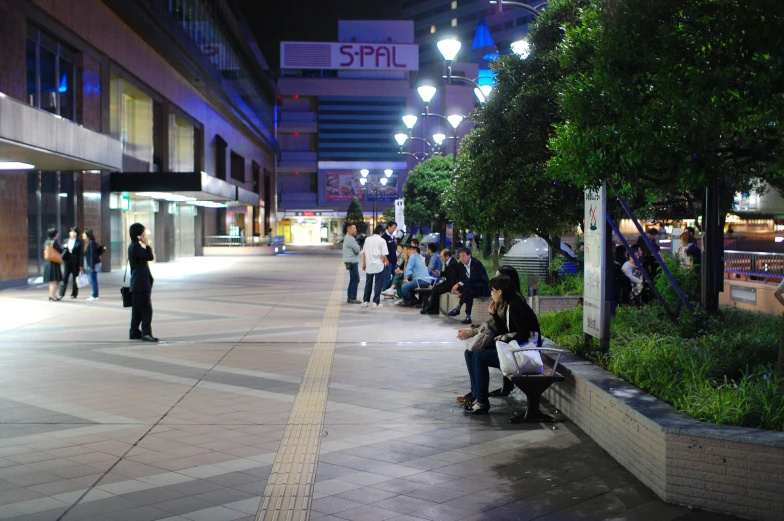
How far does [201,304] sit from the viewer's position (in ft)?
60.3

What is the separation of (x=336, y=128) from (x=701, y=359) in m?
101

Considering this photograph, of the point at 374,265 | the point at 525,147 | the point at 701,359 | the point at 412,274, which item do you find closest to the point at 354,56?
the point at 374,265

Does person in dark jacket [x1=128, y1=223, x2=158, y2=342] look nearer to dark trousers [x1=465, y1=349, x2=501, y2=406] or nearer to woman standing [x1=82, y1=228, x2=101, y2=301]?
dark trousers [x1=465, y1=349, x2=501, y2=406]

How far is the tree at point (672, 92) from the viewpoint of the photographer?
5410 millimetres

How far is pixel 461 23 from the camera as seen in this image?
5251 inches

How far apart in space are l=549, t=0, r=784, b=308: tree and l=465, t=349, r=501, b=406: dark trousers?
75.1 inches

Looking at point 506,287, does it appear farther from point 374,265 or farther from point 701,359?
point 374,265

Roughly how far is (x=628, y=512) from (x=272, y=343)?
795 centimetres

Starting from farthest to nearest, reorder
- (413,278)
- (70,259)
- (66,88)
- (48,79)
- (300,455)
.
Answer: (66,88) → (48,79) → (70,259) → (413,278) → (300,455)

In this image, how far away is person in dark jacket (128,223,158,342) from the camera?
1195 cm

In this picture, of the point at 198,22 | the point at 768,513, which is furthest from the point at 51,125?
the point at 198,22

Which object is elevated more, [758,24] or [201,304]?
[758,24]

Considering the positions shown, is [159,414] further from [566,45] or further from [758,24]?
[758,24]

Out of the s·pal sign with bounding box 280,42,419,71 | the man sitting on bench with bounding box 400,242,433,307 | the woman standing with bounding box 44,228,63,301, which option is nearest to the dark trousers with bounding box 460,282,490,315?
the man sitting on bench with bounding box 400,242,433,307
